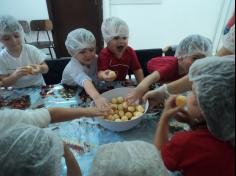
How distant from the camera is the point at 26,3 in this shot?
3.33 metres

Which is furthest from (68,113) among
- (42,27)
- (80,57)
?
(42,27)

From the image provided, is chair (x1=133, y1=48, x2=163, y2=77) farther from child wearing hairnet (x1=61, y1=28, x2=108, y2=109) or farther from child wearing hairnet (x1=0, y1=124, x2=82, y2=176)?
child wearing hairnet (x1=0, y1=124, x2=82, y2=176)

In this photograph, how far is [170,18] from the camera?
3.48 metres

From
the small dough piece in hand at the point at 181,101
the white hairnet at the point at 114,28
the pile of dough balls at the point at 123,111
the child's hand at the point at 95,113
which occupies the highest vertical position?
the white hairnet at the point at 114,28

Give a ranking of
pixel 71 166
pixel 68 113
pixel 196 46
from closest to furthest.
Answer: pixel 71 166
pixel 68 113
pixel 196 46

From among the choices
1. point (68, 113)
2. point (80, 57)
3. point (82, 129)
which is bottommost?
point (82, 129)

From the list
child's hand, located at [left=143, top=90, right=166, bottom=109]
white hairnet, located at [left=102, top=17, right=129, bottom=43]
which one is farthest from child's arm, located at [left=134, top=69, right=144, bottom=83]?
child's hand, located at [left=143, top=90, right=166, bottom=109]

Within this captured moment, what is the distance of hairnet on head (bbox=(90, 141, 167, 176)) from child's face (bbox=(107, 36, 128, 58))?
96cm

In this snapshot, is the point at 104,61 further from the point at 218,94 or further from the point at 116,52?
the point at 218,94

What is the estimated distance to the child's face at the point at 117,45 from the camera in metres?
1.45

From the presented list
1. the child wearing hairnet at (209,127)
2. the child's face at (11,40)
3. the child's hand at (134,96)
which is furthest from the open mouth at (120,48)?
the child wearing hairnet at (209,127)

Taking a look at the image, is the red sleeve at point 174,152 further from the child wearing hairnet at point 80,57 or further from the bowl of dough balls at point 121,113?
the child wearing hairnet at point 80,57

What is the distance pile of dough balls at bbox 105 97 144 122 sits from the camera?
1005 mm

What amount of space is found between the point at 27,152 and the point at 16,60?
1205 mm
